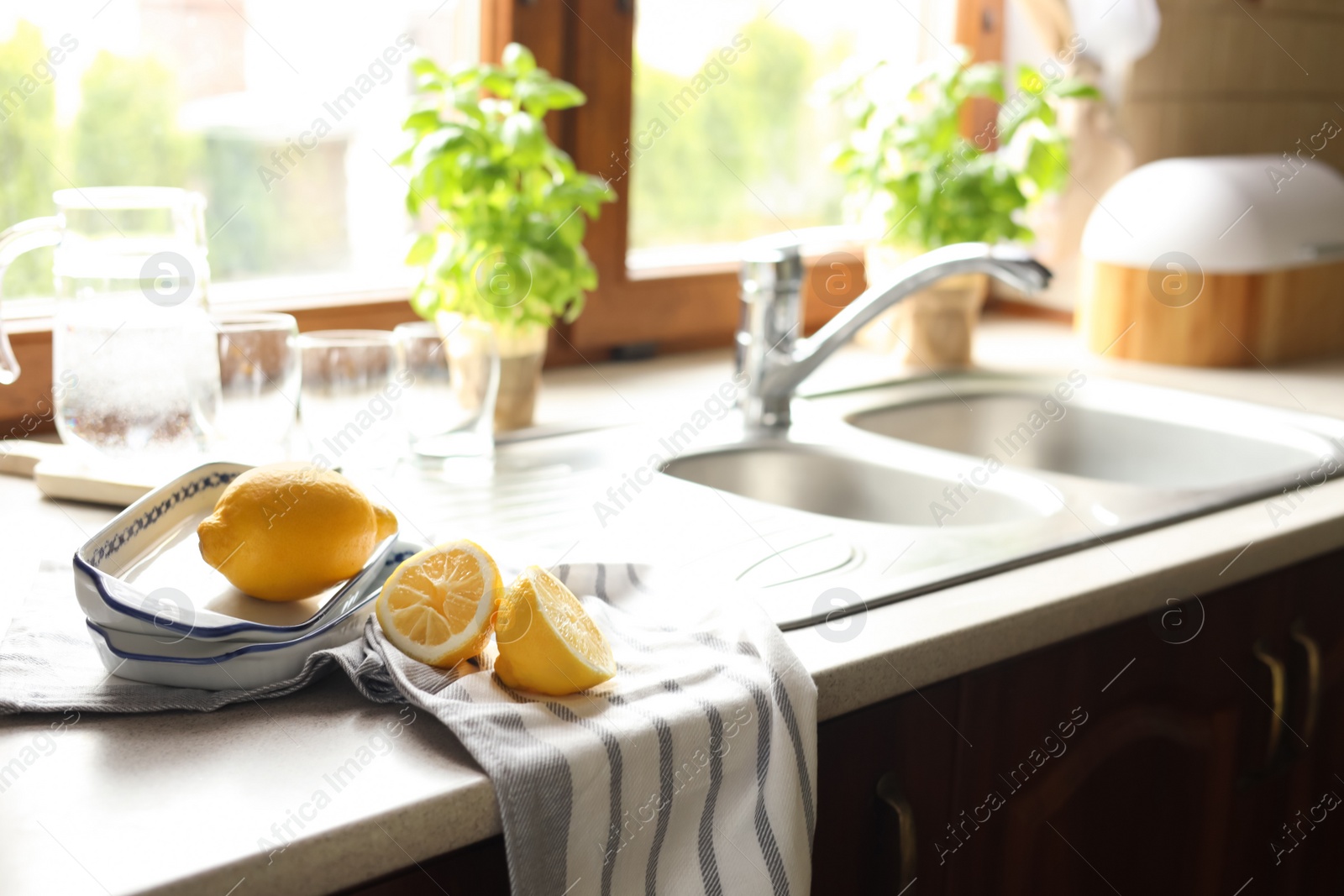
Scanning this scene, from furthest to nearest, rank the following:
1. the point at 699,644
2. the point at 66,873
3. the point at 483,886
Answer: the point at 699,644, the point at 483,886, the point at 66,873

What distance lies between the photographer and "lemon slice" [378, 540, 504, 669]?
662mm

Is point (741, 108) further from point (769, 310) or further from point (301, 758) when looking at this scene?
point (301, 758)

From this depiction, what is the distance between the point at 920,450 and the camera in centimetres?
123

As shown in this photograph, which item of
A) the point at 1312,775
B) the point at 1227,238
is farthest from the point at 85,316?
the point at 1227,238

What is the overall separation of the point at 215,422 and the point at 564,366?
0.62 m

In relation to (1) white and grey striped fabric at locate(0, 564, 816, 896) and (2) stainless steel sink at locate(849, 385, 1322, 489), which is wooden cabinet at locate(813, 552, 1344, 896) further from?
(2) stainless steel sink at locate(849, 385, 1322, 489)

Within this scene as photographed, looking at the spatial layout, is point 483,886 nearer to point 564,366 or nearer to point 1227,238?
point 564,366

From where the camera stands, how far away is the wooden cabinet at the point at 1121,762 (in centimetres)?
80

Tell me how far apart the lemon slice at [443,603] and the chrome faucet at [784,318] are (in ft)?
2.22

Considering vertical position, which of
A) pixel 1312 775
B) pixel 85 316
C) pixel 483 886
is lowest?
pixel 1312 775

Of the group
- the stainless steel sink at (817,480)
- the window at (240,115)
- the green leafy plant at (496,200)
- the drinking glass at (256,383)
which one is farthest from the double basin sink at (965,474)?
the window at (240,115)

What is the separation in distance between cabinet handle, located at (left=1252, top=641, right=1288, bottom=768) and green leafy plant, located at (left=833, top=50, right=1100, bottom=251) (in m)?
0.67

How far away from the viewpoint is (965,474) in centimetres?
117

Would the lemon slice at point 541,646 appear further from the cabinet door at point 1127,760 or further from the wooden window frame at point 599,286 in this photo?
the wooden window frame at point 599,286
